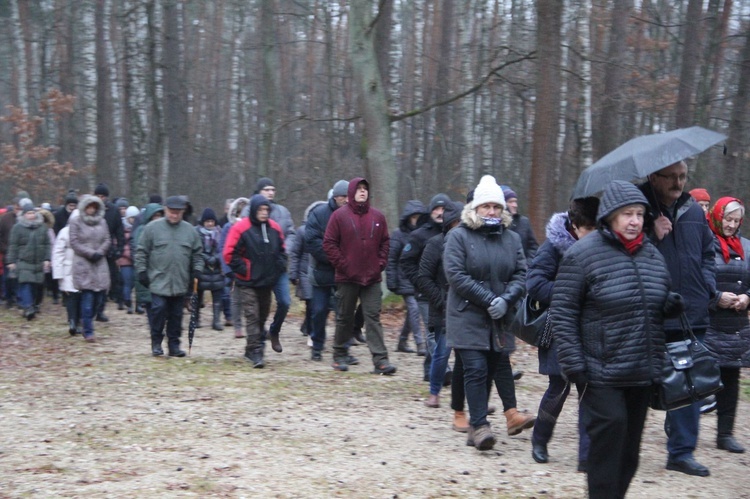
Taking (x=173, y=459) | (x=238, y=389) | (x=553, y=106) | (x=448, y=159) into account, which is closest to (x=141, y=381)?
(x=238, y=389)

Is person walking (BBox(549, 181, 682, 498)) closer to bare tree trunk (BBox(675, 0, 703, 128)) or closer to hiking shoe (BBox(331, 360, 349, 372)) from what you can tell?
hiking shoe (BBox(331, 360, 349, 372))

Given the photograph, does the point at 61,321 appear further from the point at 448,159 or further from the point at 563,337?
the point at 448,159

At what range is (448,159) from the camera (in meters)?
28.9

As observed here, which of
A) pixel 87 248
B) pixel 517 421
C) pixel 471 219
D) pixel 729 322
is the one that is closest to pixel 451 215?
pixel 471 219

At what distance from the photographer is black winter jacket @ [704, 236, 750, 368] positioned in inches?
295

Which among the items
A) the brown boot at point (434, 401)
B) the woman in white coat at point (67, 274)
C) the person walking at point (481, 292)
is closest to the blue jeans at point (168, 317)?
the woman in white coat at point (67, 274)

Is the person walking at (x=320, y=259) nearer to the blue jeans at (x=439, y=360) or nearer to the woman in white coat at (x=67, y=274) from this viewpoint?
the blue jeans at (x=439, y=360)

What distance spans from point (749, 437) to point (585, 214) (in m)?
3.72

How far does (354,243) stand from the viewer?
416 inches

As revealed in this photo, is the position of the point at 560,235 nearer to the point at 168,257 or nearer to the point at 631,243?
the point at 631,243

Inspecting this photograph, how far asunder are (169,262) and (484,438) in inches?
227

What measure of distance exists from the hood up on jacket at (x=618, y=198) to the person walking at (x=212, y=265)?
995cm

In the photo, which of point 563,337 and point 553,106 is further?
point 553,106

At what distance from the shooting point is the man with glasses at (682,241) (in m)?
5.86
